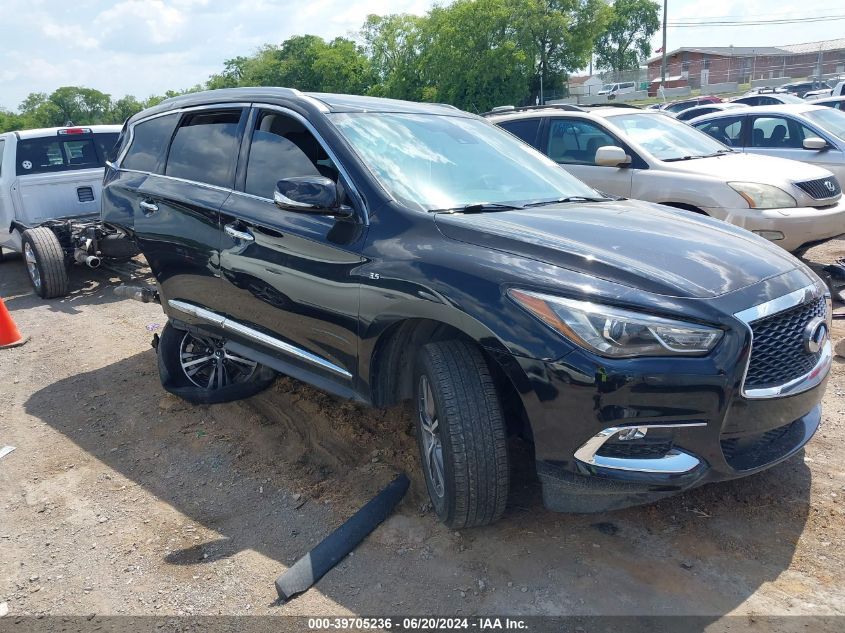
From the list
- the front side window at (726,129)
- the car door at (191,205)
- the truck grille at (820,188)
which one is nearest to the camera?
the car door at (191,205)

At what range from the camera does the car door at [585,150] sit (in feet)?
24.8

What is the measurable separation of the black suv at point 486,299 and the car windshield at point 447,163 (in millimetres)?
16

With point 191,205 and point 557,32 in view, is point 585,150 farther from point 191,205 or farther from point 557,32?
point 557,32

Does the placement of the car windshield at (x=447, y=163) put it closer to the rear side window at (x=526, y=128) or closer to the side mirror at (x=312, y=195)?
the side mirror at (x=312, y=195)

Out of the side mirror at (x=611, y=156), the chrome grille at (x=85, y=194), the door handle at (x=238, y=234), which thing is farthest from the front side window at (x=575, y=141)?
the chrome grille at (x=85, y=194)

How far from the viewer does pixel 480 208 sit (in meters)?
3.41

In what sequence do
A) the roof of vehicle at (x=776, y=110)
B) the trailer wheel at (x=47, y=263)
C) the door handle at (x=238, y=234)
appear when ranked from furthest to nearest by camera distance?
the roof of vehicle at (x=776, y=110) < the trailer wheel at (x=47, y=263) < the door handle at (x=238, y=234)

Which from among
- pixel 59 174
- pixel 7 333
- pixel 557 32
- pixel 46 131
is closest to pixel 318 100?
pixel 7 333

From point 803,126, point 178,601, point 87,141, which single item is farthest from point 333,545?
point 803,126

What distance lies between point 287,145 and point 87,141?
6.70 m

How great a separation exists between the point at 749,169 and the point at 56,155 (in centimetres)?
826

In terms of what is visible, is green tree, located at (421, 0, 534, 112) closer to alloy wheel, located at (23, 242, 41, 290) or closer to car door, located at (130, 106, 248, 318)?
alloy wheel, located at (23, 242, 41, 290)

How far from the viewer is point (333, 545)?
3160 mm

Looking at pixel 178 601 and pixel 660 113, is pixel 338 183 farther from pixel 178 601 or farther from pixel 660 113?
pixel 660 113
